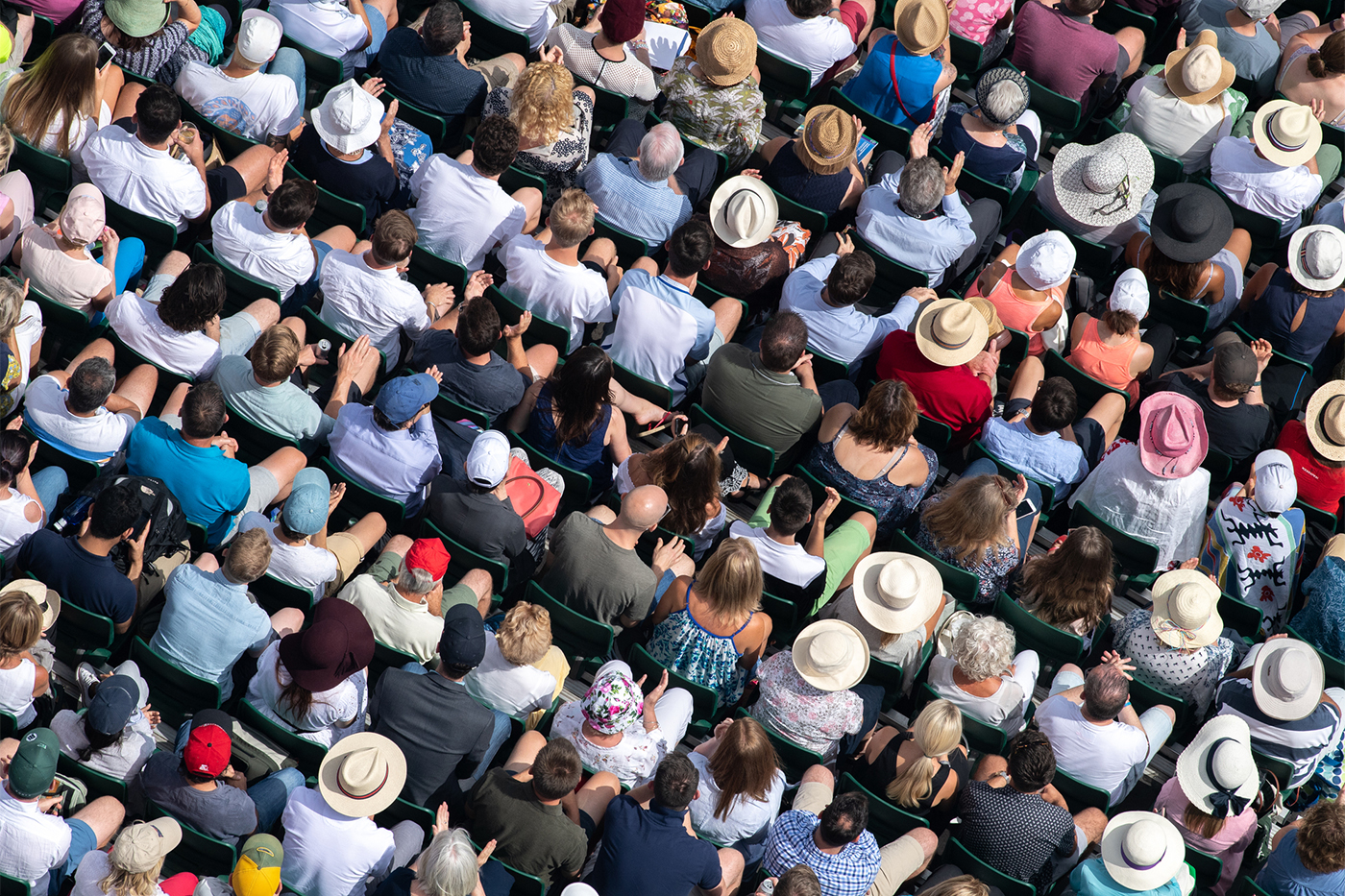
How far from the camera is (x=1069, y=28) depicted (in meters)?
10.5

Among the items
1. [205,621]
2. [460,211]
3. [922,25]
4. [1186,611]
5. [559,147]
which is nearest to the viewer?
[205,621]

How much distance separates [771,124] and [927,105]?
127 cm

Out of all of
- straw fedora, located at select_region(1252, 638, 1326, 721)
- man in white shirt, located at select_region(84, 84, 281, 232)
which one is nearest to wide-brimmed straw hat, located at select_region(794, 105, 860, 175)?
man in white shirt, located at select_region(84, 84, 281, 232)

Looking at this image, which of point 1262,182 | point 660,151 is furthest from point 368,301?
point 1262,182

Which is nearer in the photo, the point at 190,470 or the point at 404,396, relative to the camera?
the point at 190,470

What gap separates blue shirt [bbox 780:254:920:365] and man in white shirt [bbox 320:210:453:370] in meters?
2.18

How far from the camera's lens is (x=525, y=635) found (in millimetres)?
7570

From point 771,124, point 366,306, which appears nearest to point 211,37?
point 366,306

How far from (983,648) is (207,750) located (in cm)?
374

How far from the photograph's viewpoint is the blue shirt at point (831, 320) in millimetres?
9164

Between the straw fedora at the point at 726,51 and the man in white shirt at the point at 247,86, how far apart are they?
2.55m

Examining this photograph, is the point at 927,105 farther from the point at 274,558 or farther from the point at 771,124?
the point at 274,558

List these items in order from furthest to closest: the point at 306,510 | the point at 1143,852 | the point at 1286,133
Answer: the point at 1286,133
the point at 306,510
the point at 1143,852

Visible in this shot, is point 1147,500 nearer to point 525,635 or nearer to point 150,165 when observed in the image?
point 525,635
